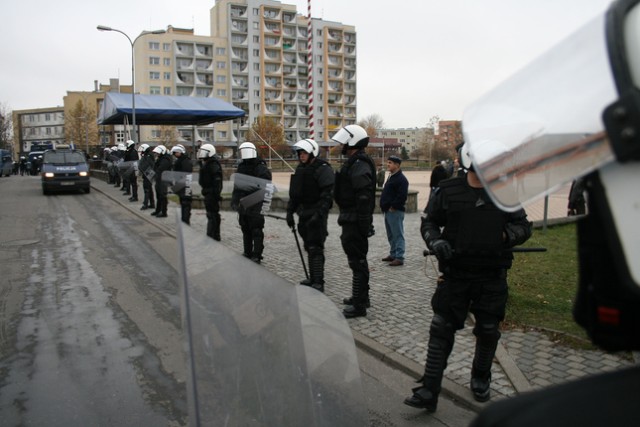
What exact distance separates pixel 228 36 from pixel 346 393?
98.6 meters

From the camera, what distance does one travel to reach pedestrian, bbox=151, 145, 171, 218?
46.8 ft

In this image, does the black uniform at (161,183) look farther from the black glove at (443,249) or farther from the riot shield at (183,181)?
the black glove at (443,249)

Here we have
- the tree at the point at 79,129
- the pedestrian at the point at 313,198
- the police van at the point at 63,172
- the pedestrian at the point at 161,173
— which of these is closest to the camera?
the pedestrian at the point at 313,198

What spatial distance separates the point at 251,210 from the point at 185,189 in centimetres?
372

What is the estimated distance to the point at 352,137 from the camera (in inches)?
247

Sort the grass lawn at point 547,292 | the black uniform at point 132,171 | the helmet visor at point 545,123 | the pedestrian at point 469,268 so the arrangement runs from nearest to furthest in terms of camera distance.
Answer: the helmet visor at point 545,123 → the pedestrian at point 469,268 → the grass lawn at point 547,292 → the black uniform at point 132,171

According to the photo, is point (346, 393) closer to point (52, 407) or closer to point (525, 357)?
point (52, 407)

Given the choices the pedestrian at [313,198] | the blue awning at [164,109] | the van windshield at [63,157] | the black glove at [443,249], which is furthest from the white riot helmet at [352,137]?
the blue awning at [164,109]

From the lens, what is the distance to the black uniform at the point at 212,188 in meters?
10.4

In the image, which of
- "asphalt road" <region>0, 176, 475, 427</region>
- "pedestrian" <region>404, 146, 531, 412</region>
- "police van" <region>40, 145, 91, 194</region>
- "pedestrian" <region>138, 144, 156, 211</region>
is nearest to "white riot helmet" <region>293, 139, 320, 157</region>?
"asphalt road" <region>0, 176, 475, 427</region>

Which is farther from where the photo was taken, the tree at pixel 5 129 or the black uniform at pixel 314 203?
the tree at pixel 5 129

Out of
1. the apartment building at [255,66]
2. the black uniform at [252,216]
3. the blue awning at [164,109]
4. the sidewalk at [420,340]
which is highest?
the apartment building at [255,66]

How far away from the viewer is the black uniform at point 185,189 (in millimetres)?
12101

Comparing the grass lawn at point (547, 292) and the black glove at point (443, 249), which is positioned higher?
the black glove at point (443, 249)
